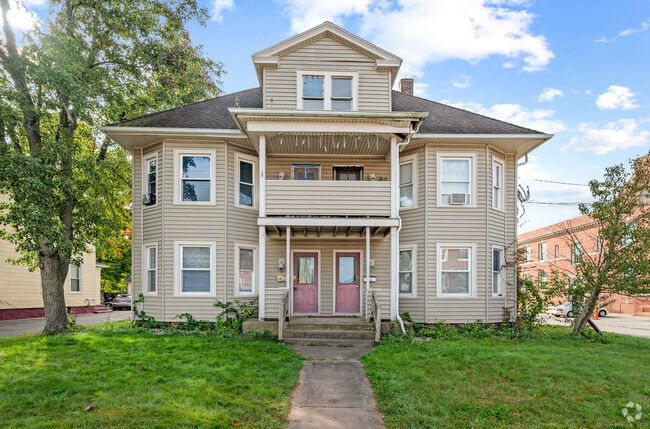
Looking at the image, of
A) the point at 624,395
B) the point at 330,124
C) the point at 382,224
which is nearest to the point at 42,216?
the point at 330,124

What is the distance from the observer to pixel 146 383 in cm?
644

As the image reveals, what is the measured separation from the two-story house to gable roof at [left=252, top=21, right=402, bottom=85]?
31 millimetres

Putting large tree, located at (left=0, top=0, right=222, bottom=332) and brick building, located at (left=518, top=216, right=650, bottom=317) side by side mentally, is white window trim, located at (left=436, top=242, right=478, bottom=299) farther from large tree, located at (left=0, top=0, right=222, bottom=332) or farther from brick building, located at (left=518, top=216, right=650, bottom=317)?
brick building, located at (left=518, top=216, right=650, bottom=317)

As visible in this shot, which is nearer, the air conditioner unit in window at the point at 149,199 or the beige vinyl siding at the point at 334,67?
the beige vinyl siding at the point at 334,67

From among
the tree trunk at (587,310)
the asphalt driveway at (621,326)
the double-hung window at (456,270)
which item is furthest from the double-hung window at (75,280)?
the tree trunk at (587,310)

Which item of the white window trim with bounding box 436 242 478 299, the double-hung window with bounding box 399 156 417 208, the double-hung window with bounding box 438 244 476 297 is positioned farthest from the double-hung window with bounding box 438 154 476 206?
the double-hung window with bounding box 438 244 476 297

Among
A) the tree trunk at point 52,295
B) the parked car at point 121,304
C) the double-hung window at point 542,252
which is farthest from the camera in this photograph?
the double-hung window at point 542,252

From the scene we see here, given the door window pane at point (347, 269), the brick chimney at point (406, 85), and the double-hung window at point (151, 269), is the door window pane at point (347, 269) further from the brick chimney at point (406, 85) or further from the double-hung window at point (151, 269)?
the brick chimney at point (406, 85)

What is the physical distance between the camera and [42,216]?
9.86 metres

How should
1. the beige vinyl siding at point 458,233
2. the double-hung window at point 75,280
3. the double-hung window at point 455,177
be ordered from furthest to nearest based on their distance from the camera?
the double-hung window at point 75,280
the double-hung window at point 455,177
the beige vinyl siding at point 458,233

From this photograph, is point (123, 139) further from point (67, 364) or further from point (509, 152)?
point (509, 152)

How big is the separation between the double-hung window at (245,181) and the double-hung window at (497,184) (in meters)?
7.64

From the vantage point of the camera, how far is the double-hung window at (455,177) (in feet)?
41.5

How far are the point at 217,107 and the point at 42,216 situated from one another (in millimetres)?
6229
